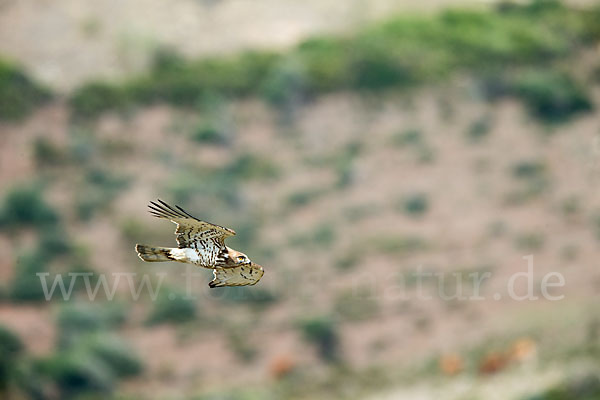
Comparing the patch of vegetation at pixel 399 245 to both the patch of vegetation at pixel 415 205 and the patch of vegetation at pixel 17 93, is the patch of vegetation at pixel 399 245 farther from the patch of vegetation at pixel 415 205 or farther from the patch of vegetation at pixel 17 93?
the patch of vegetation at pixel 17 93

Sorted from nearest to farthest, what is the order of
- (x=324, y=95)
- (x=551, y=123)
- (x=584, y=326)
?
(x=584, y=326)
(x=551, y=123)
(x=324, y=95)

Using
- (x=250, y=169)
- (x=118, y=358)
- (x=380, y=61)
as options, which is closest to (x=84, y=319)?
(x=118, y=358)

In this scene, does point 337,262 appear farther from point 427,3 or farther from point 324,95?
point 427,3

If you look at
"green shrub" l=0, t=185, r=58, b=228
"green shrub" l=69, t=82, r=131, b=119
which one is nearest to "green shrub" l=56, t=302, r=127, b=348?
"green shrub" l=0, t=185, r=58, b=228

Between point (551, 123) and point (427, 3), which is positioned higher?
point (427, 3)

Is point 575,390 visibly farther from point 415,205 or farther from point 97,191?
point 97,191

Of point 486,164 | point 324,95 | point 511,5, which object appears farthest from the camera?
point 511,5

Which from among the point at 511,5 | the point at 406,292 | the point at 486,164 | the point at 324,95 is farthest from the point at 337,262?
the point at 511,5
